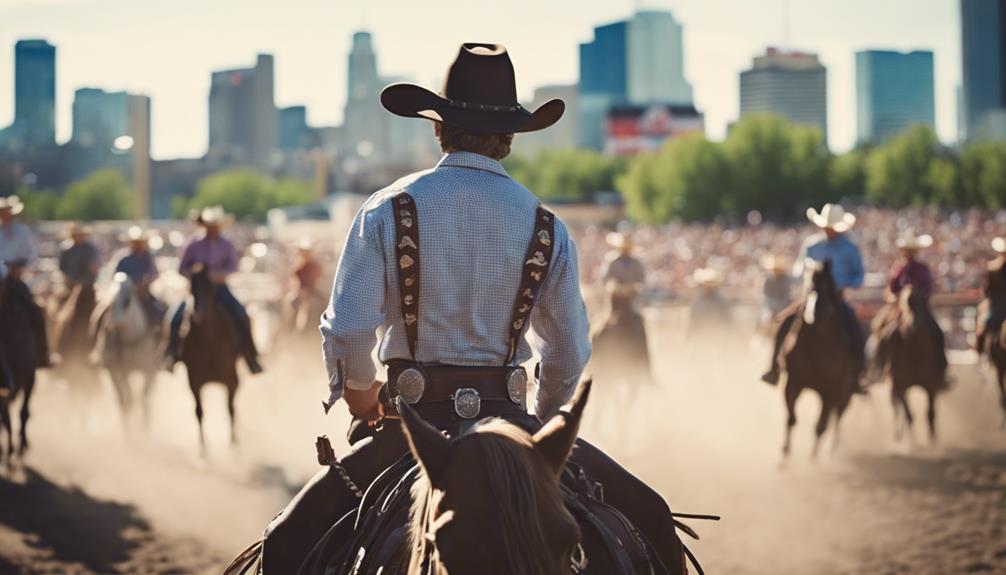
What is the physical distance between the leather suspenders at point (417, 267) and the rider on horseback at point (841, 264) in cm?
1168

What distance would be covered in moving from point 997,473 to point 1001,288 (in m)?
3.83

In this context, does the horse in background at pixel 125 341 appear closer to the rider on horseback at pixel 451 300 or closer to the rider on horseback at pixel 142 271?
the rider on horseback at pixel 142 271

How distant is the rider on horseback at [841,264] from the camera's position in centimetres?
1559

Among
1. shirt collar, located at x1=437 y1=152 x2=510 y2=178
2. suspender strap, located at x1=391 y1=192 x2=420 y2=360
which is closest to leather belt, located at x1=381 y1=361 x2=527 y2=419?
suspender strap, located at x1=391 y1=192 x2=420 y2=360

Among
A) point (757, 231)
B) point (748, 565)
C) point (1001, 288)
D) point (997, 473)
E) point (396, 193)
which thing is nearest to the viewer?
→ point (396, 193)

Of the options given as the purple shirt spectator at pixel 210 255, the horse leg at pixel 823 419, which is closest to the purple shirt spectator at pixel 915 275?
the horse leg at pixel 823 419

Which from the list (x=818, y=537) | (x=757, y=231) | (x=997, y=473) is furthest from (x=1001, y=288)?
(x=757, y=231)

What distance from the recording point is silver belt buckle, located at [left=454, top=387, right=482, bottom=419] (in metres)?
4.15

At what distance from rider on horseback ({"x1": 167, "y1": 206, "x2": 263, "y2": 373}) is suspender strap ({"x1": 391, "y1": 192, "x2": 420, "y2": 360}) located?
1180cm

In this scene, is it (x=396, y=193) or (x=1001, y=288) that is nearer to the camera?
(x=396, y=193)

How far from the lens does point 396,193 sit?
166 inches

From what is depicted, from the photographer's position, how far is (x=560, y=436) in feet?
11.3

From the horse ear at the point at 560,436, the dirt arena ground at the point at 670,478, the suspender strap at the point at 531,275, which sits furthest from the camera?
the dirt arena ground at the point at 670,478

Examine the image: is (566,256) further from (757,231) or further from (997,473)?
(757,231)
